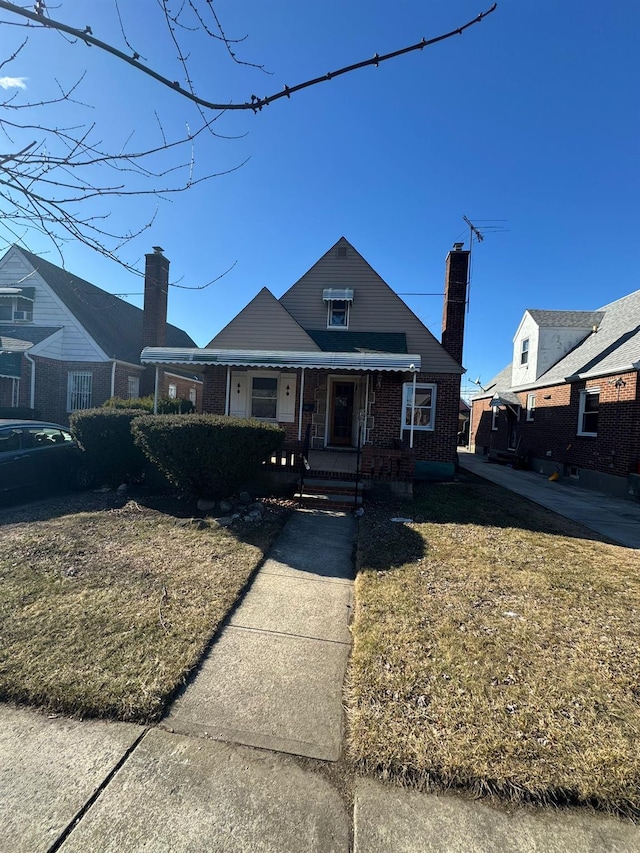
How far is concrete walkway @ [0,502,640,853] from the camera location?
5.82 ft

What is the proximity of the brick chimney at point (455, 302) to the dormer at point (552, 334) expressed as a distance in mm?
5992

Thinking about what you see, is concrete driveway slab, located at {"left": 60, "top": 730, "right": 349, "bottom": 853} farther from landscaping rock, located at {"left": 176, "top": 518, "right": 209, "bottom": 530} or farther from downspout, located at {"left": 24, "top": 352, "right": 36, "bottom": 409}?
downspout, located at {"left": 24, "top": 352, "right": 36, "bottom": 409}

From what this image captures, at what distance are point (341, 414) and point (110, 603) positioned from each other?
9955mm

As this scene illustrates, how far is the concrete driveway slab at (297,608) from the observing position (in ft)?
11.7

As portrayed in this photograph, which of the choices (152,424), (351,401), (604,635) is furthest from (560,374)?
(152,424)

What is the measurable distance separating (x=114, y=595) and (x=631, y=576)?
6.09m

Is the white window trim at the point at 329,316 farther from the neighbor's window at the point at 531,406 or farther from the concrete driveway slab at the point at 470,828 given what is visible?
the concrete driveway slab at the point at 470,828

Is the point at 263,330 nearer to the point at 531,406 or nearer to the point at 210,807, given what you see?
the point at 531,406

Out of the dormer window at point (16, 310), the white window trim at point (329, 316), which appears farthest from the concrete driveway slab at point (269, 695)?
the dormer window at point (16, 310)

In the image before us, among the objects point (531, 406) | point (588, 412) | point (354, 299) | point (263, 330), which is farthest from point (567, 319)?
point (263, 330)

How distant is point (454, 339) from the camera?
13.3 metres

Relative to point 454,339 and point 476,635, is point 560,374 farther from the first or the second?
point 476,635

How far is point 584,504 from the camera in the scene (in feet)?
32.5

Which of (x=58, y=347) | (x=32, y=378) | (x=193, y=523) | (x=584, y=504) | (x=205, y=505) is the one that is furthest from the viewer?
(x=58, y=347)
